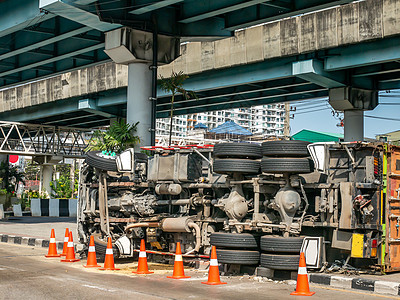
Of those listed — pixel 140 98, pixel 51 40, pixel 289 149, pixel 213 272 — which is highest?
pixel 51 40

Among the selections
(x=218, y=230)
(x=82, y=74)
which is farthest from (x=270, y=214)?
(x=82, y=74)

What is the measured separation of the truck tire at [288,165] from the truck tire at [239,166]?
45 centimetres

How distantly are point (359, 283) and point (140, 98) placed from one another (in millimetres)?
12119

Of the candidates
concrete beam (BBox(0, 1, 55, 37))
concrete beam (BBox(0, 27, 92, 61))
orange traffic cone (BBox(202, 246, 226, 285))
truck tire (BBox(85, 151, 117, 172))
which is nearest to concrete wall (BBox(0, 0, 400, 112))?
concrete beam (BBox(0, 27, 92, 61))

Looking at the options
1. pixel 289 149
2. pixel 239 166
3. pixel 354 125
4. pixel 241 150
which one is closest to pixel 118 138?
pixel 241 150

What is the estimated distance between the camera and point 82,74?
118 feet

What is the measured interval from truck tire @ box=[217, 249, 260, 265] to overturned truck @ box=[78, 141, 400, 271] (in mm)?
19

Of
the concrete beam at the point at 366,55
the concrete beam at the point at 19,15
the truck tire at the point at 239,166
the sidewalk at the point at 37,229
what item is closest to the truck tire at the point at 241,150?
the truck tire at the point at 239,166

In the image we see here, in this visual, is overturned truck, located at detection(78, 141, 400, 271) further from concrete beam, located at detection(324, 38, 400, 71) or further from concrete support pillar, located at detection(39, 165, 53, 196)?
concrete support pillar, located at detection(39, 165, 53, 196)

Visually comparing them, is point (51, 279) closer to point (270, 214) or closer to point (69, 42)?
point (270, 214)

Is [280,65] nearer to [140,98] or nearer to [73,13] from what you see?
[140,98]

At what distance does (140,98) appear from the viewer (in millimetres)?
20516

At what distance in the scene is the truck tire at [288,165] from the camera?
1121 centimetres

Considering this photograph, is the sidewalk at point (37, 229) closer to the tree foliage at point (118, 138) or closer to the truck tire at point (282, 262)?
the tree foliage at point (118, 138)
